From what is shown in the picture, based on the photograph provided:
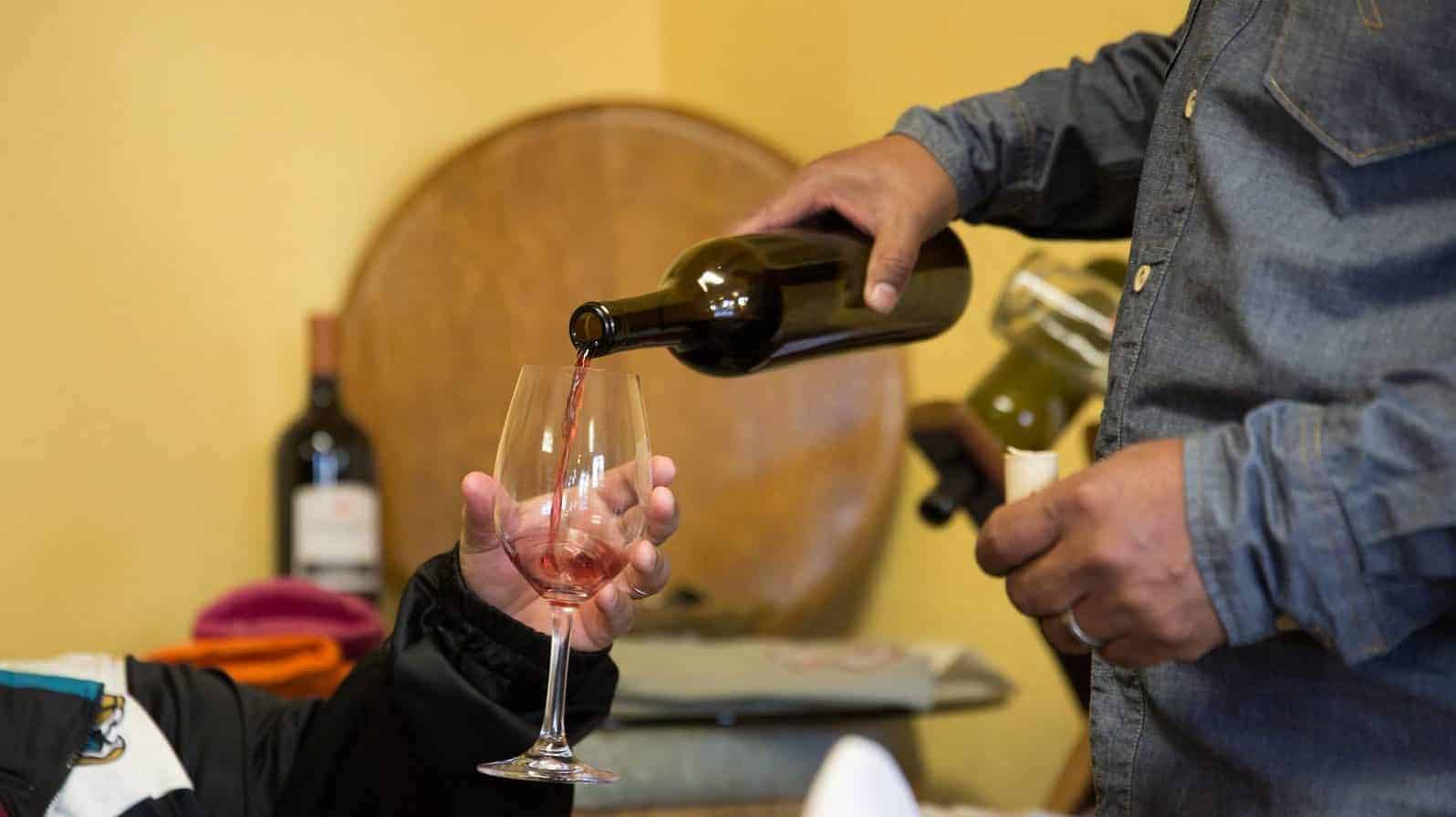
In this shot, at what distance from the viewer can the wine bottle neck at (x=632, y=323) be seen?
86 cm

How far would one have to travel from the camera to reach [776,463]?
89.9 inches

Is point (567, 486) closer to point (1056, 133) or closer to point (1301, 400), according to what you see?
point (1301, 400)

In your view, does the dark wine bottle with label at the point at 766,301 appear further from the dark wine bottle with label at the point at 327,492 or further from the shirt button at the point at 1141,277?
the dark wine bottle with label at the point at 327,492

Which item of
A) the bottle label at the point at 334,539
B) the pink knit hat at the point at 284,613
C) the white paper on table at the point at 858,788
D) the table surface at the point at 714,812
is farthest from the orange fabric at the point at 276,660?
the white paper on table at the point at 858,788

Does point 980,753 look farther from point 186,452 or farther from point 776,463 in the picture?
point 186,452

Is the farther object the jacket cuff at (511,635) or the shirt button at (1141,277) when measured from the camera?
the jacket cuff at (511,635)

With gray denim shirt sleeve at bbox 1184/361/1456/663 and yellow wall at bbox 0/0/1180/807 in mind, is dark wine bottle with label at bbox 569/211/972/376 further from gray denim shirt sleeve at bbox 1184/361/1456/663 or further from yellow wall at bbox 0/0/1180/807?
yellow wall at bbox 0/0/1180/807

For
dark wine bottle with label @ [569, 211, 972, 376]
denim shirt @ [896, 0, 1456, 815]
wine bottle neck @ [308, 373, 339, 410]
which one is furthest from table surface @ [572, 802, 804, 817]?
wine bottle neck @ [308, 373, 339, 410]

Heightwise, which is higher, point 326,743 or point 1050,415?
point 1050,415

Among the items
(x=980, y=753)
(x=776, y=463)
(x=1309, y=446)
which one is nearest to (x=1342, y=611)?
(x=1309, y=446)

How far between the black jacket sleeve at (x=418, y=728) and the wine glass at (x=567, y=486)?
Result: 0.12 m

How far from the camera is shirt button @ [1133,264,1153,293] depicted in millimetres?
825

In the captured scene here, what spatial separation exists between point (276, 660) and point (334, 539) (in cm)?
58

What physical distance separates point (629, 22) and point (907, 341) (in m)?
1.70
